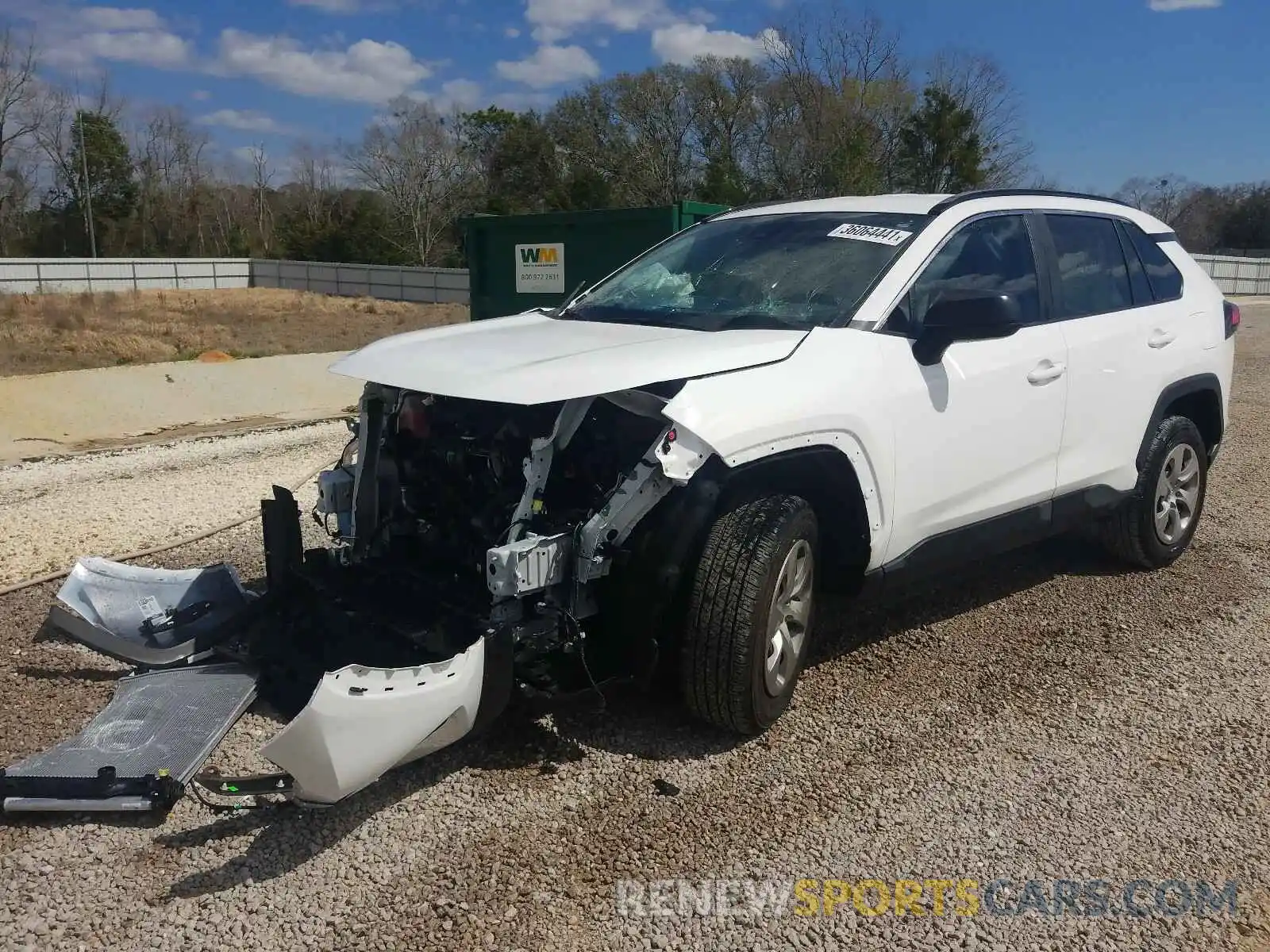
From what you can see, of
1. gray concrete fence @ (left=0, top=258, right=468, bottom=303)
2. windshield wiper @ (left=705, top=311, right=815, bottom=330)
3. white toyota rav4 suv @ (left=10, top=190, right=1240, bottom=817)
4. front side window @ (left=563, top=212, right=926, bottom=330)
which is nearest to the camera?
white toyota rav4 suv @ (left=10, top=190, right=1240, bottom=817)

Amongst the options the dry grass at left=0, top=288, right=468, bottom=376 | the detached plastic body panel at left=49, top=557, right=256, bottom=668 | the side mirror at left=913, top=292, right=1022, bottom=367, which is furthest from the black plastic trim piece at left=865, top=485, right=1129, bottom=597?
the dry grass at left=0, top=288, right=468, bottom=376

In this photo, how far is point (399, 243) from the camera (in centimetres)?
5650

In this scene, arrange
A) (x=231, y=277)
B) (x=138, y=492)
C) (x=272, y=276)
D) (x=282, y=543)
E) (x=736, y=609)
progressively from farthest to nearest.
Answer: (x=231, y=277), (x=272, y=276), (x=138, y=492), (x=282, y=543), (x=736, y=609)

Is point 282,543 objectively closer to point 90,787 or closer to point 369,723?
point 90,787

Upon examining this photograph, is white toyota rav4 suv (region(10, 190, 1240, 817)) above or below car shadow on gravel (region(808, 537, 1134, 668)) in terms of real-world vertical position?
above

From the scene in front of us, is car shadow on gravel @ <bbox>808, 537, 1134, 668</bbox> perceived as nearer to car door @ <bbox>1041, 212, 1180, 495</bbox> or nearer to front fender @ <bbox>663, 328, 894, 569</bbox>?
front fender @ <bbox>663, 328, 894, 569</bbox>

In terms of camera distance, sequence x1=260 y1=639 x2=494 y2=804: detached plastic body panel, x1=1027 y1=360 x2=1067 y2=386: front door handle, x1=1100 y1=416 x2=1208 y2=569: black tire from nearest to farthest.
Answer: x1=260 y1=639 x2=494 y2=804: detached plastic body panel → x1=1027 y1=360 x2=1067 y2=386: front door handle → x1=1100 y1=416 x2=1208 y2=569: black tire

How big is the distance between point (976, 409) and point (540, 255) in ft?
24.0

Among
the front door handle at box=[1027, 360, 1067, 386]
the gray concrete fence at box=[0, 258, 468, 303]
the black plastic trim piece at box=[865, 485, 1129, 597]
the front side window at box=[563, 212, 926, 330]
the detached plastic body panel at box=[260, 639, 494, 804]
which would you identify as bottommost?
the detached plastic body panel at box=[260, 639, 494, 804]

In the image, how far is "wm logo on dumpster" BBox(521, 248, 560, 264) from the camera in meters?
10.6

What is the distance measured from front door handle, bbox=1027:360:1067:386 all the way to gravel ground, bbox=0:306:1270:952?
1.18 m

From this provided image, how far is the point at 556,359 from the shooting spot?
3.45m

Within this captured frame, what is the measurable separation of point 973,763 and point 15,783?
306cm

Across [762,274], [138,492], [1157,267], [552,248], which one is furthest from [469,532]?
[552,248]
